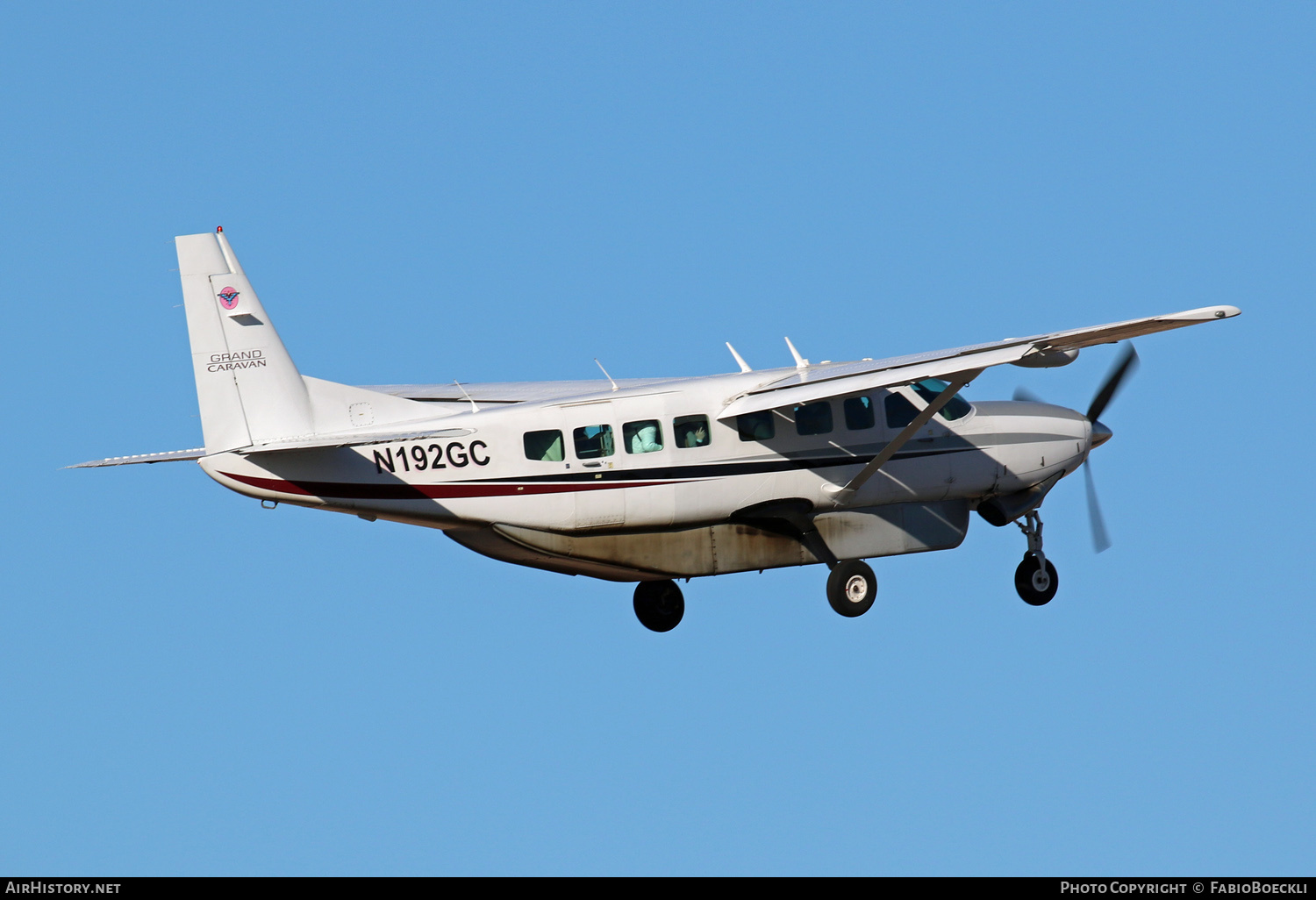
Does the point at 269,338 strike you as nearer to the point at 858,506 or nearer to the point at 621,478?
the point at 621,478

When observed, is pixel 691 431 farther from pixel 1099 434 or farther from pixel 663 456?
pixel 1099 434

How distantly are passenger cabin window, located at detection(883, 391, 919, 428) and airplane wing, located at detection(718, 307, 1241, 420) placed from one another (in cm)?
79

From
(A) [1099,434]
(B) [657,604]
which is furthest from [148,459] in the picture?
(A) [1099,434]

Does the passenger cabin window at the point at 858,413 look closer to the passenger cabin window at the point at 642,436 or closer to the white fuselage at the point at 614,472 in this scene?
the white fuselage at the point at 614,472

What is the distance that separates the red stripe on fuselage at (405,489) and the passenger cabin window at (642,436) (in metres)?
0.40

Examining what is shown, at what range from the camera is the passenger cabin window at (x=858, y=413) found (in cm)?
Result: 2153

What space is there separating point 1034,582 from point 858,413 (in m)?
3.66

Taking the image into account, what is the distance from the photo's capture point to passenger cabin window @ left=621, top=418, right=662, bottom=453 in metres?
20.4

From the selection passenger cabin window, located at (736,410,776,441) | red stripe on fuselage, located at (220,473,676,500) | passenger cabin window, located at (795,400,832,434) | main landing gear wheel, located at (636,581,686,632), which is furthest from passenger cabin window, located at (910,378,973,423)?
main landing gear wheel, located at (636,581,686,632)

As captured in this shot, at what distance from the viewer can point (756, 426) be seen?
21.0m

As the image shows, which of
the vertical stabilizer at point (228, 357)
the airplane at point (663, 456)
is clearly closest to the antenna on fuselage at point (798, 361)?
the airplane at point (663, 456)

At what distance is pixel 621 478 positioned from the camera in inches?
803

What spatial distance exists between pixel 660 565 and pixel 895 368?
3.72 m
